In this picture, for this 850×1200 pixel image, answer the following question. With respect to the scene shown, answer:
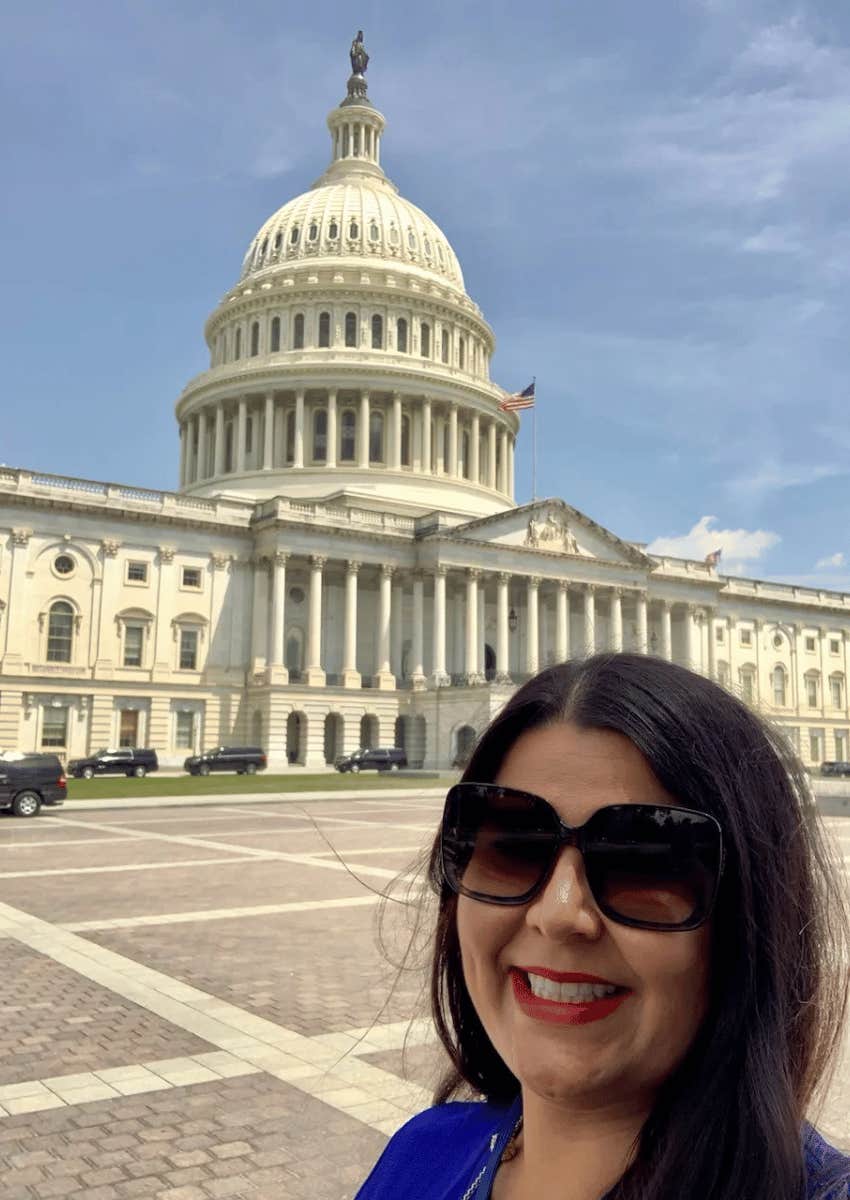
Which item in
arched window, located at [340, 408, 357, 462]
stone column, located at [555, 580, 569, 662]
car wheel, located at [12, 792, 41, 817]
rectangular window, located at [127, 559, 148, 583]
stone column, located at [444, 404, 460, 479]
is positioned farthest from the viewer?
stone column, located at [444, 404, 460, 479]

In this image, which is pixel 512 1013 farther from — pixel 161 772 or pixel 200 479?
pixel 200 479

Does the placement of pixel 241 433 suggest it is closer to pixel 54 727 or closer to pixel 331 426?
pixel 331 426

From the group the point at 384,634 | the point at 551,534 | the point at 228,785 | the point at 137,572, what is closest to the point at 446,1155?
the point at 228,785

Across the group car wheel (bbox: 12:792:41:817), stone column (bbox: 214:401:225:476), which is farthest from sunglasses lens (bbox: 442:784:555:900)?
stone column (bbox: 214:401:225:476)

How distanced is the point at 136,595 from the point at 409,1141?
6765 centimetres

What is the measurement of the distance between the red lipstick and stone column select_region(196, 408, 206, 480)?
90647 mm

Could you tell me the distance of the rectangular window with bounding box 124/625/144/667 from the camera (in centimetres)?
6694

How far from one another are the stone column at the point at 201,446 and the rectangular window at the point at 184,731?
2846 centimetres

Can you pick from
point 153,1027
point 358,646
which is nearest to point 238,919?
point 153,1027

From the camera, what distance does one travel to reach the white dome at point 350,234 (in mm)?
93062

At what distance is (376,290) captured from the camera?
8944 centimetres

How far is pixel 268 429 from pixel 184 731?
28.0 meters

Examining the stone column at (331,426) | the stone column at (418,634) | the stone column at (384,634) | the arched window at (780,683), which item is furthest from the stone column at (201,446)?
the arched window at (780,683)

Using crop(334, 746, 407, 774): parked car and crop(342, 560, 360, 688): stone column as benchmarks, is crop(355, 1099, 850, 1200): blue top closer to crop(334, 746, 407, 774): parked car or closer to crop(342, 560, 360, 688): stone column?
crop(334, 746, 407, 774): parked car
